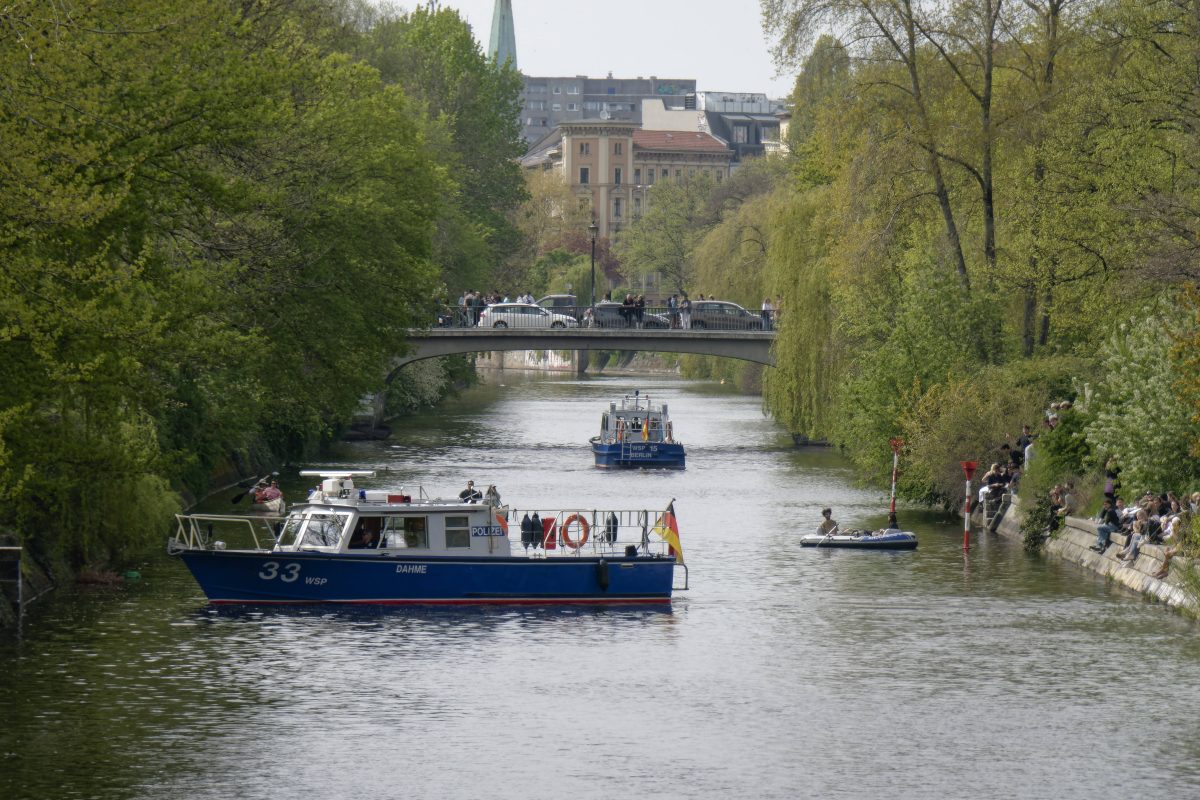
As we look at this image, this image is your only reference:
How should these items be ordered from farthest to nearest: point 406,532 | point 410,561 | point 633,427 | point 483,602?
point 633,427
point 483,602
point 406,532
point 410,561

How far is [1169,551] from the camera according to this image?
4112 centimetres

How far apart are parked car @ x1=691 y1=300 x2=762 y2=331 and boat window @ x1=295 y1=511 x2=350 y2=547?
5574cm

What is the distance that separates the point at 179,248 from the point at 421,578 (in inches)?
422

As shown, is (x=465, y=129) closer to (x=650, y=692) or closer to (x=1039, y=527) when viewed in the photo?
(x=1039, y=527)

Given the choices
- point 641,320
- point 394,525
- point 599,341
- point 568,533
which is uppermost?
point 641,320

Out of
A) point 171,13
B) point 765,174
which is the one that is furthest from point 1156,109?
point 765,174

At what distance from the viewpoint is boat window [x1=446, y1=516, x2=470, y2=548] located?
4047 cm

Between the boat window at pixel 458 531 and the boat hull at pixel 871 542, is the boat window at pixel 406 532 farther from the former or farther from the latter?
the boat hull at pixel 871 542

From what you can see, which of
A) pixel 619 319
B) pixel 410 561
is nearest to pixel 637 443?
pixel 619 319

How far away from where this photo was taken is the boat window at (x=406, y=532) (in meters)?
40.4

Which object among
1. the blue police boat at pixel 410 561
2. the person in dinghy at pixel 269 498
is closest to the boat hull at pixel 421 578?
the blue police boat at pixel 410 561

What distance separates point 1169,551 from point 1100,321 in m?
16.7

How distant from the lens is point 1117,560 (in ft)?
145

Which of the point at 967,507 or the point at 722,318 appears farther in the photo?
the point at 722,318
